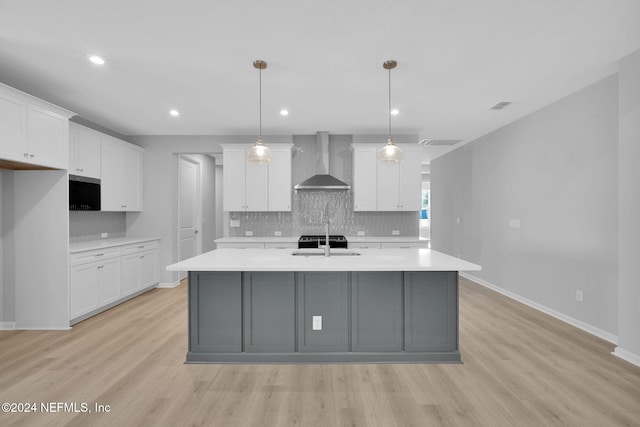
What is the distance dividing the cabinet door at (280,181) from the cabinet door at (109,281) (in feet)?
7.77

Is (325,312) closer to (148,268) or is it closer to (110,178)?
(148,268)

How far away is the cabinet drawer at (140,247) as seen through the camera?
4.60 meters

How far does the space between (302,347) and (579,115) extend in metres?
4.02

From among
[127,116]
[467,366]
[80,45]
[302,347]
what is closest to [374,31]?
[80,45]

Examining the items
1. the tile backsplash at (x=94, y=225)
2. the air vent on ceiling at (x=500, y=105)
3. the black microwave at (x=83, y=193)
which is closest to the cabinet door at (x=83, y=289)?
the black microwave at (x=83, y=193)

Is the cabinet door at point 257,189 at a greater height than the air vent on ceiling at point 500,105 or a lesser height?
lesser

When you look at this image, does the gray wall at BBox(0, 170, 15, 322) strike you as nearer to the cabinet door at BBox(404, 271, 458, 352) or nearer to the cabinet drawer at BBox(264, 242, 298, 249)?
the cabinet drawer at BBox(264, 242, 298, 249)

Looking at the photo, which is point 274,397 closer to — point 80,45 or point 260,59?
point 260,59

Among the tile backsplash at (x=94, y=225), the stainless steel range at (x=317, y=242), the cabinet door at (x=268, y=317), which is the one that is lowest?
the cabinet door at (x=268, y=317)

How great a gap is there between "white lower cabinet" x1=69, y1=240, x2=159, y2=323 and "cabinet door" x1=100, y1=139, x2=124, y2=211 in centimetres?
71

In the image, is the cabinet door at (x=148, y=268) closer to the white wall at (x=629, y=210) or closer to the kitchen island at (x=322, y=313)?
the kitchen island at (x=322, y=313)

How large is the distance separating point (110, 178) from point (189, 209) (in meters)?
1.78

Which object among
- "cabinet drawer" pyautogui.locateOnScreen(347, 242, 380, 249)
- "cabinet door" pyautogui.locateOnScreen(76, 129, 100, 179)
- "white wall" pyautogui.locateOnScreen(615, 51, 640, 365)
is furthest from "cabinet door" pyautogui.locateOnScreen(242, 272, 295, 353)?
"cabinet door" pyautogui.locateOnScreen(76, 129, 100, 179)

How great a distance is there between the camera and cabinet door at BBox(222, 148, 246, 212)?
520 cm
